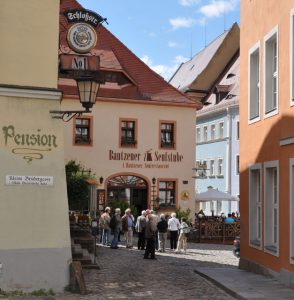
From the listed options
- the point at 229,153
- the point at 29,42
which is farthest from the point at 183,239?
the point at 229,153

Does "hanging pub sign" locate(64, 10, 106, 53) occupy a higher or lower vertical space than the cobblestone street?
higher

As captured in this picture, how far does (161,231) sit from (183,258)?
240cm

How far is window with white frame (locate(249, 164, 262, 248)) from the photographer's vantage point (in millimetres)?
16422

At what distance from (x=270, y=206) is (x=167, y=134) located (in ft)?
66.0

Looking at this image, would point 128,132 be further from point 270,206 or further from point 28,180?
point 28,180

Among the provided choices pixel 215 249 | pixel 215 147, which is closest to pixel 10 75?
pixel 215 249

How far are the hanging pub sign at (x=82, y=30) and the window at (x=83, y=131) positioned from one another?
20300mm

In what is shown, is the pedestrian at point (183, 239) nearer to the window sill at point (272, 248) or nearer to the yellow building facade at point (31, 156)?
the window sill at point (272, 248)

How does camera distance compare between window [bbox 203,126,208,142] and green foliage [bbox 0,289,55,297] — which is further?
window [bbox 203,126,208,142]

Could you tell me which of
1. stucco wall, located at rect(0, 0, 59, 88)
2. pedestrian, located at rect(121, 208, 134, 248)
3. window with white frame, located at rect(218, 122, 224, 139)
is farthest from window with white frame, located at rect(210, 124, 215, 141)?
stucco wall, located at rect(0, 0, 59, 88)

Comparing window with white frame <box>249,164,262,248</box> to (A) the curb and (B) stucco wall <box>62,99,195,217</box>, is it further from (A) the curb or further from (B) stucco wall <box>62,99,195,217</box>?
(B) stucco wall <box>62,99,195,217</box>

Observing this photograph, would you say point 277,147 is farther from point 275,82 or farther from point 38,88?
point 38,88

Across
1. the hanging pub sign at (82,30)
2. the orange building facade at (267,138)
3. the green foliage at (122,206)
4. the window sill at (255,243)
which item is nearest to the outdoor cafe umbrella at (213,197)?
the green foliage at (122,206)

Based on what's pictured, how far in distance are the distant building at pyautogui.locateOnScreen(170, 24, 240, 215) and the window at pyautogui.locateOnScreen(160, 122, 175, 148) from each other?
1424cm
